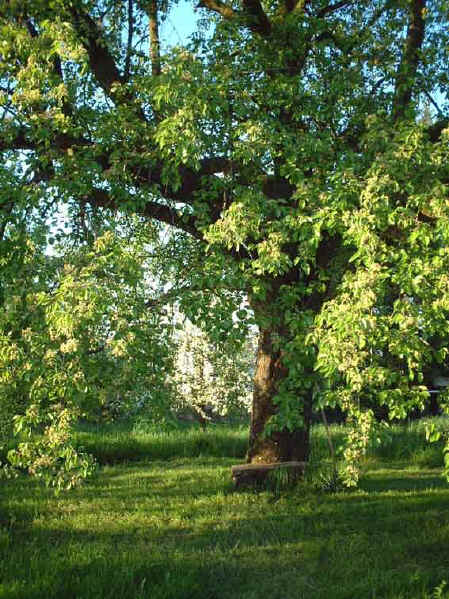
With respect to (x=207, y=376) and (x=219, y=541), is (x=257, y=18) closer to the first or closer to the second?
(x=219, y=541)

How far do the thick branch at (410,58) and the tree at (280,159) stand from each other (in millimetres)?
34

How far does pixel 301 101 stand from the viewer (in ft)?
30.5

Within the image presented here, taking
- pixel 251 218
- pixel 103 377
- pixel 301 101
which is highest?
pixel 301 101

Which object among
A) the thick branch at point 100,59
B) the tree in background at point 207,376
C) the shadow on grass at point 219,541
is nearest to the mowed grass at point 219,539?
the shadow on grass at point 219,541

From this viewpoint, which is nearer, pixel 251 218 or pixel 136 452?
pixel 251 218

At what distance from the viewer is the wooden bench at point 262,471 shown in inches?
437

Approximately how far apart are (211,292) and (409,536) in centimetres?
→ 435

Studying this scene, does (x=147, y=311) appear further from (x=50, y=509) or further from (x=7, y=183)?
(x=50, y=509)

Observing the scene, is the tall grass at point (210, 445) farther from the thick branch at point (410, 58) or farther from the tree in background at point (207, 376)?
the thick branch at point (410, 58)

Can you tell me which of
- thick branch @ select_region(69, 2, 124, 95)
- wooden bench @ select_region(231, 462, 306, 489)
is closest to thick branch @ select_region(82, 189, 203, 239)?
thick branch @ select_region(69, 2, 124, 95)

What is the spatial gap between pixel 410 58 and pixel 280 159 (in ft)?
8.51

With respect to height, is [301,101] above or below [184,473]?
above

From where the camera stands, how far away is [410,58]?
33.9 ft

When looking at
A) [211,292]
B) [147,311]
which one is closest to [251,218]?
[211,292]
